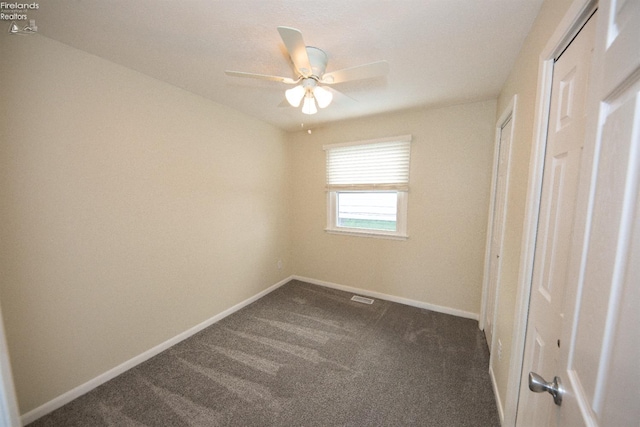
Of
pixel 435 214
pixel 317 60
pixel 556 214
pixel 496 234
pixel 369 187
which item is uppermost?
pixel 317 60

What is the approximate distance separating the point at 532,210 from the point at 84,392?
10.4 feet

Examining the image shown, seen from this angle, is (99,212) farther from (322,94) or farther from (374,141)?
(374,141)

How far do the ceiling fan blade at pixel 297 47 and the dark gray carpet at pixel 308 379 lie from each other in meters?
2.26

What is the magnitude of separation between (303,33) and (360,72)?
45cm

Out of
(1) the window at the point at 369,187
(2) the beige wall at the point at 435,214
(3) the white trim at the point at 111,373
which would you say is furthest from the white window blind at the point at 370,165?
(3) the white trim at the point at 111,373

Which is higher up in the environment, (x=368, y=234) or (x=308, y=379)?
(x=368, y=234)

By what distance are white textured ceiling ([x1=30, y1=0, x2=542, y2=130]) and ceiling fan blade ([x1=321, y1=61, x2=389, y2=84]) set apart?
0.24 m

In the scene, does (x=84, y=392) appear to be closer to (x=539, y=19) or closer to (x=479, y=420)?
(x=479, y=420)

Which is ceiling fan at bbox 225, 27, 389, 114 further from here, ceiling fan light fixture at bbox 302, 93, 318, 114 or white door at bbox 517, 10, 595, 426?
white door at bbox 517, 10, 595, 426

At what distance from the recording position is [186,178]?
2258 millimetres

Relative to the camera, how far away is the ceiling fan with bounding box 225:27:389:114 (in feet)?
4.36

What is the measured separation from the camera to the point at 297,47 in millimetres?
1232

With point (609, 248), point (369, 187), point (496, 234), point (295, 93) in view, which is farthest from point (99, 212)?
point (496, 234)

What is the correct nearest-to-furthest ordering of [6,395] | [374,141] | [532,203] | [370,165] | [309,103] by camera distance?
[6,395], [532,203], [309,103], [374,141], [370,165]
